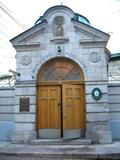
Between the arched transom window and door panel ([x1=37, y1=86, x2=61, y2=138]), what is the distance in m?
0.45

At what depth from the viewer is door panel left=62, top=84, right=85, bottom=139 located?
40.4ft

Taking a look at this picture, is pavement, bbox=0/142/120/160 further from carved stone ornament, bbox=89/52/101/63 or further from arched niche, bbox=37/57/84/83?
carved stone ornament, bbox=89/52/101/63

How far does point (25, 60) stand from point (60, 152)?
4.47 meters

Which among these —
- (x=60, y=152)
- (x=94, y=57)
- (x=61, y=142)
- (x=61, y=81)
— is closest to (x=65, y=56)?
(x=61, y=81)

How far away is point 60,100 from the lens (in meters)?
12.6

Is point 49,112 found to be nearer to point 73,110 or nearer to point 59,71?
point 73,110

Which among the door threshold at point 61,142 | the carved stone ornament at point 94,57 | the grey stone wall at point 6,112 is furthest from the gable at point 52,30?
the door threshold at point 61,142

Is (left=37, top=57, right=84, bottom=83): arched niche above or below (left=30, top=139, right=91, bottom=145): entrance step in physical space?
above

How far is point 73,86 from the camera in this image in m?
12.6

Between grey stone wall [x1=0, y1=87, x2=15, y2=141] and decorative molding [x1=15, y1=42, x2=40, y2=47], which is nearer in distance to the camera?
decorative molding [x1=15, y1=42, x2=40, y2=47]

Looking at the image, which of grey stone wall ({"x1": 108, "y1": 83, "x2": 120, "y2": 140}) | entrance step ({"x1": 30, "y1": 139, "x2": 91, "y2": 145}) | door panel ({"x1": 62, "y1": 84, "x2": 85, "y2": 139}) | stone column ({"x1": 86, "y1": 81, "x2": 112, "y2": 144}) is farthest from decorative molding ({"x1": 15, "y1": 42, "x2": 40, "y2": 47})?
entrance step ({"x1": 30, "y1": 139, "x2": 91, "y2": 145})

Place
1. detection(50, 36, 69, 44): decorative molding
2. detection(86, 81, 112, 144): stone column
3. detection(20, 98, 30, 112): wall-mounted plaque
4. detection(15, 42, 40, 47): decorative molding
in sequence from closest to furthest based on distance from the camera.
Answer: detection(86, 81, 112, 144): stone column < detection(20, 98, 30, 112): wall-mounted plaque < detection(50, 36, 69, 44): decorative molding < detection(15, 42, 40, 47): decorative molding

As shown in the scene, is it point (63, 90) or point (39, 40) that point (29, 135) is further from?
point (39, 40)

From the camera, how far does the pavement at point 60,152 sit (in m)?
9.79
